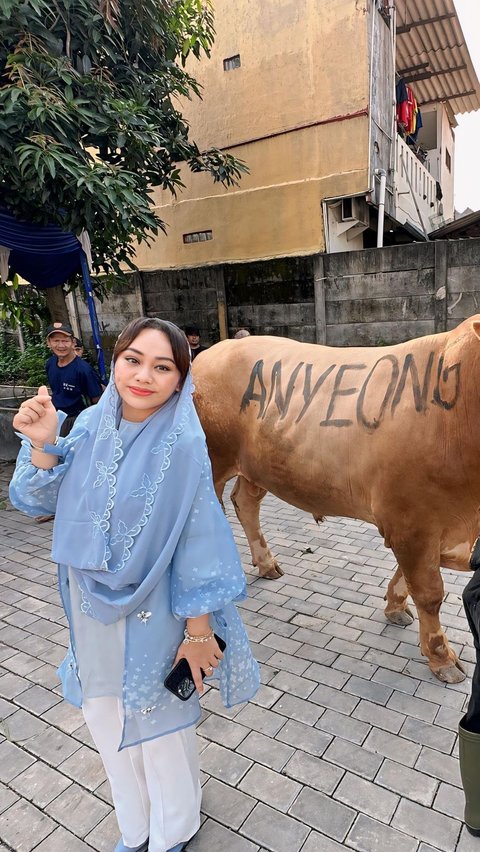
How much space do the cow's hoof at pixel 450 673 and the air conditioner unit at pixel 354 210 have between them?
655 cm

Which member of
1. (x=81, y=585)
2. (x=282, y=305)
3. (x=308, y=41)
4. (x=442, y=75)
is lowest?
(x=81, y=585)

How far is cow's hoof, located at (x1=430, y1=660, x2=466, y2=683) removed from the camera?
2512 millimetres

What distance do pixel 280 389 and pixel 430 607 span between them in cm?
135

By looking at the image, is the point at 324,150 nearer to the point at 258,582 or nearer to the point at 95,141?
the point at 95,141

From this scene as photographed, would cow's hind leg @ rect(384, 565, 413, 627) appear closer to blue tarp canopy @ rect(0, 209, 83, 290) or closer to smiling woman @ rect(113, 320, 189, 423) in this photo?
smiling woman @ rect(113, 320, 189, 423)

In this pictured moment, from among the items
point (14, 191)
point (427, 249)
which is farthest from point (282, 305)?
point (14, 191)

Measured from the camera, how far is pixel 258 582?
360 cm

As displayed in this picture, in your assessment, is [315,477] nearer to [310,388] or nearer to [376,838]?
[310,388]

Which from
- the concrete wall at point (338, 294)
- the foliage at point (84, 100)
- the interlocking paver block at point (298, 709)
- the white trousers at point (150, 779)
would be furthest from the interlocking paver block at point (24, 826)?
the concrete wall at point (338, 294)

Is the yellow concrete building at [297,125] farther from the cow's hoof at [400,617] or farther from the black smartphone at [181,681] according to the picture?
the black smartphone at [181,681]

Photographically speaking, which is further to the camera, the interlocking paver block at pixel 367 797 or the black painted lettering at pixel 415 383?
the black painted lettering at pixel 415 383

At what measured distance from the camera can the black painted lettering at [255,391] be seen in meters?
2.93

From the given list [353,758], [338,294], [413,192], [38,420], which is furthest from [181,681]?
[413,192]

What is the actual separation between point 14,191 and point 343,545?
4.49 metres
